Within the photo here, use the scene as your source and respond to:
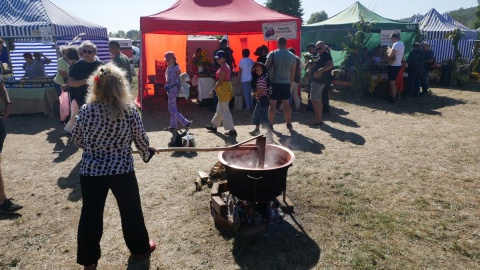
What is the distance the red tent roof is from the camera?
28.7ft

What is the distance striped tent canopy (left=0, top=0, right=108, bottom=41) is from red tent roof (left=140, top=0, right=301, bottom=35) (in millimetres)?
3280

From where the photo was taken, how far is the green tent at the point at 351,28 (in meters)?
12.3

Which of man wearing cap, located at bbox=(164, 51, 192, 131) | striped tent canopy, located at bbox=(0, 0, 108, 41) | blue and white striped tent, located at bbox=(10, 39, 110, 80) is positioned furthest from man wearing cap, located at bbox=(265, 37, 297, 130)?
blue and white striped tent, located at bbox=(10, 39, 110, 80)

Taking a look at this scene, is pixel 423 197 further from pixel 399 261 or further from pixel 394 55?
pixel 394 55

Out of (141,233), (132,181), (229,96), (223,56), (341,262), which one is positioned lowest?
(341,262)

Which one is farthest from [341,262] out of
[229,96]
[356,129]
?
[356,129]

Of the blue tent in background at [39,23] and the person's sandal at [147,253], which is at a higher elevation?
the blue tent in background at [39,23]

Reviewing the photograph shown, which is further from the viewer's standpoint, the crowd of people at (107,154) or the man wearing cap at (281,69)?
the man wearing cap at (281,69)

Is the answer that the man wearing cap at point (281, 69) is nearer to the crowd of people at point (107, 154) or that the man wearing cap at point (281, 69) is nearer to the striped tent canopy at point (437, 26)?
the crowd of people at point (107, 154)

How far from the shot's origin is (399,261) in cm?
315

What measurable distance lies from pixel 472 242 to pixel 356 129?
4342 millimetres

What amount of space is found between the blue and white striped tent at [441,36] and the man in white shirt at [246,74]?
11493 millimetres

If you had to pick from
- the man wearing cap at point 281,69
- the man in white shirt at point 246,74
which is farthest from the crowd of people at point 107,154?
the man in white shirt at point 246,74

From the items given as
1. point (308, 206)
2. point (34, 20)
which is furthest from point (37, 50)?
point (308, 206)
